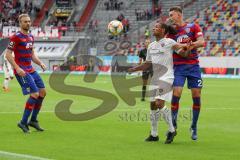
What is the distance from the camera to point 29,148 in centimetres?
1180

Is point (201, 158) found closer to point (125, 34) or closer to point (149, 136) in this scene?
point (149, 136)

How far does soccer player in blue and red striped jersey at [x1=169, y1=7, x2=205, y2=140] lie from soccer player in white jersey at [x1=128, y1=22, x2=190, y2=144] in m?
0.32

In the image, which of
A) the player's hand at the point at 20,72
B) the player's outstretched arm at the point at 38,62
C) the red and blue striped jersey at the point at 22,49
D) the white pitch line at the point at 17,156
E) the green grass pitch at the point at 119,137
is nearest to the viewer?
the white pitch line at the point at 17,156

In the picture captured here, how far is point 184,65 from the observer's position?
1351cm

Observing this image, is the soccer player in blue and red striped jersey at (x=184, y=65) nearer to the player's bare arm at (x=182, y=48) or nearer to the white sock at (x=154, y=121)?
the player's bare arm at (x=182, y=48)

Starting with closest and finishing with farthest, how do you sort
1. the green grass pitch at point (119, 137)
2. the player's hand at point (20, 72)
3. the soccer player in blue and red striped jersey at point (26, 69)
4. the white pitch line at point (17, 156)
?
the white pitch line at point (17, 156) → the green grass pitch at point (119, 137) → the player's hand at point (20, 72) → the soccer player in blue and red striped jersey at point (26, 69)

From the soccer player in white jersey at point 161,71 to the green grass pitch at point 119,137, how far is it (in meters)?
0.50

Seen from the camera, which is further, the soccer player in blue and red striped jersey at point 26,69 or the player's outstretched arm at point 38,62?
the player's outstretched arm at point 38,62

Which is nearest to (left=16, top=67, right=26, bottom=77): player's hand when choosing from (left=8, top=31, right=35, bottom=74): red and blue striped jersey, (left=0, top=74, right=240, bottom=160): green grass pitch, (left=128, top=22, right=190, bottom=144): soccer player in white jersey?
(left=8, top=31, right=35, bottom=74): red and blue striped jersey

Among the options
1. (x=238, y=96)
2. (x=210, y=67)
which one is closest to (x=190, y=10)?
(x=210, y=67)

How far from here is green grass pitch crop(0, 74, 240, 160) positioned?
11273mm

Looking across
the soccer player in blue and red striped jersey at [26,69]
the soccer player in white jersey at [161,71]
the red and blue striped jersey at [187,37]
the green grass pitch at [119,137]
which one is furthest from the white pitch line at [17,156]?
the red and blue striped jersey at [187,37]

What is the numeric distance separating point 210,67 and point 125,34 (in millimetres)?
12605

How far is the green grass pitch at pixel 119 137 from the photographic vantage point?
37.0 ft
